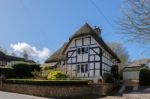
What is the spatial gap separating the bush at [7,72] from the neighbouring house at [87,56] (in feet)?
23.4

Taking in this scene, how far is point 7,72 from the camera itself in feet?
122

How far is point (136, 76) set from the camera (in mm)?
42938

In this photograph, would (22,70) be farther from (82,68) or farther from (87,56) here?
(87,56)

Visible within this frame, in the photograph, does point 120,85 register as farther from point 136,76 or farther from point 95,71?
point 136,76

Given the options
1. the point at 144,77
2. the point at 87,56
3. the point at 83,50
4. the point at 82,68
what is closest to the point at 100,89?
the point at 144,77

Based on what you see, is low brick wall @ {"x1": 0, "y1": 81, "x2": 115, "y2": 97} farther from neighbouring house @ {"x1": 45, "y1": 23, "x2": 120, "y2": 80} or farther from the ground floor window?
the ground floor window

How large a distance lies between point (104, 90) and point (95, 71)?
691 cm

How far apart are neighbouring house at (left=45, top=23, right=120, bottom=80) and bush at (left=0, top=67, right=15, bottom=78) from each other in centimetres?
713

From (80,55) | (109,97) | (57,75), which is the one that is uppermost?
(80,55)

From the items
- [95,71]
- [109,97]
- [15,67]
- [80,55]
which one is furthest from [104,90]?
[15,67]

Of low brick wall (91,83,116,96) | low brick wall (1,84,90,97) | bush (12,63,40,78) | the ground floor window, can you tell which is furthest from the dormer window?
low brick wall (1,84,90,97)

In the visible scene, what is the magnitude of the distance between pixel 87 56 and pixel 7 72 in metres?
10.5

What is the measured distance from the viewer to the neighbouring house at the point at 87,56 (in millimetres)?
35719

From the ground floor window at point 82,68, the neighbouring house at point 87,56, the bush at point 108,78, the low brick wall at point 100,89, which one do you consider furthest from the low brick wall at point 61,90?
the ground floor window at point 82,68
